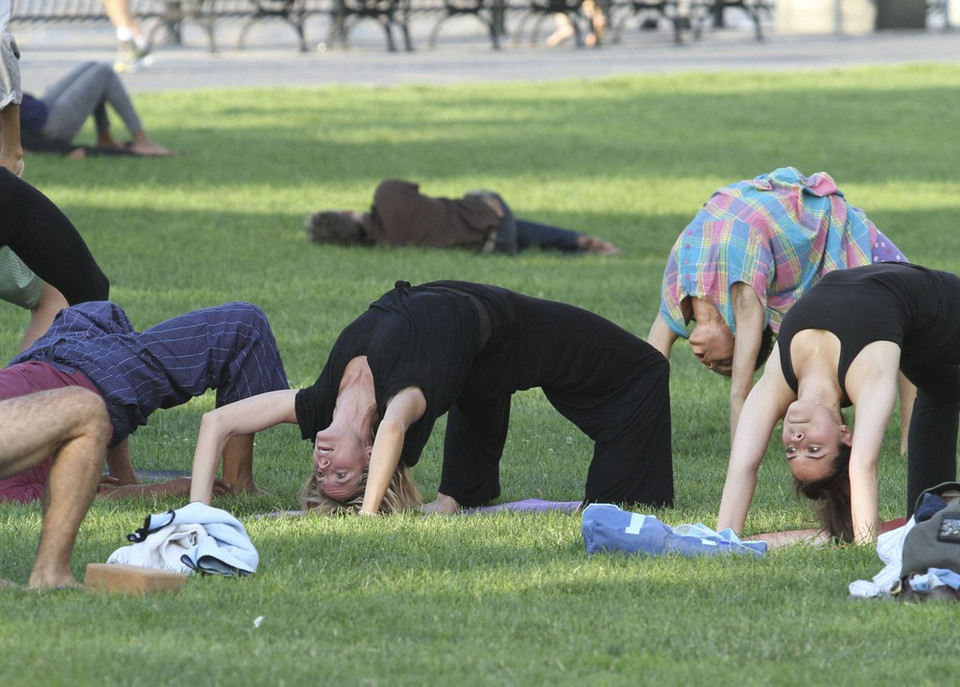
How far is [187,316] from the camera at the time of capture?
7.19 metres

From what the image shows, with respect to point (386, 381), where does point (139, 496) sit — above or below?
below

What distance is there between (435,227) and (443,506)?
7.05 m

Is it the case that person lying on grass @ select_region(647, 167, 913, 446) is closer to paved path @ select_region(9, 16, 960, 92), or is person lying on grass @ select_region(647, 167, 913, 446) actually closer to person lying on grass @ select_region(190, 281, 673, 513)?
person lying on grass @ select_region(190, 281, 673, 513)

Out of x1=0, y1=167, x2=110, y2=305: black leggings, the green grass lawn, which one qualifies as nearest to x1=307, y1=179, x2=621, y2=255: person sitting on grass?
the green grass lawn

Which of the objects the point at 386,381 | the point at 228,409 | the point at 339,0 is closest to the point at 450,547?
the point at 386,381

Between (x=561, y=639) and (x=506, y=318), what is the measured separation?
233 centimetres

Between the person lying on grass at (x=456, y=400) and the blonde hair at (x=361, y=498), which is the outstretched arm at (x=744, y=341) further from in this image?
the blonde hair at (x=361, y=498)

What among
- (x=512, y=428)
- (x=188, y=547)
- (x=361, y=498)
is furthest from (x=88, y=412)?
(x=512, y=428)

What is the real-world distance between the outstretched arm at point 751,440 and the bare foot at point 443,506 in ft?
4.41

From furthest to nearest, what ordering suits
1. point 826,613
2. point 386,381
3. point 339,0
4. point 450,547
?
point 339,0
point 386,381
point 450,547
point 826,613

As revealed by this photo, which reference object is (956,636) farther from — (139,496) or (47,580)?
(139,496)

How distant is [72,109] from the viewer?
52.0ft

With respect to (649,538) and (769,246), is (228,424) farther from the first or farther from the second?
(769,246)

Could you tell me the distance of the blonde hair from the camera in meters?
6.55
